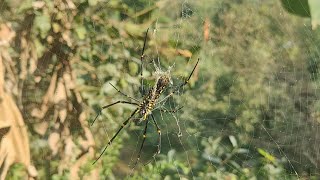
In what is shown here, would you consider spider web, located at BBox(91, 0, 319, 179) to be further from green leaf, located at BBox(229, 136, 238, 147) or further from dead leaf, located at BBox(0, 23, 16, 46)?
dead leaf, located at BBox(0, 23, 16, 46)

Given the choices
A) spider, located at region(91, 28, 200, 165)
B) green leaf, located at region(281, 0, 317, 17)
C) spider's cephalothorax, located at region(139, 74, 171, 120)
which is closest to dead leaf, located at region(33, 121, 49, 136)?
spider, located at region(91, 28, 200, 165)

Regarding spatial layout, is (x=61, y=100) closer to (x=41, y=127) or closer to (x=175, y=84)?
(x=41, y=127)

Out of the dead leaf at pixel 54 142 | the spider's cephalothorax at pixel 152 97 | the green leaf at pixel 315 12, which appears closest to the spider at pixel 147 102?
the spider's cephalothorax at pixel 152 97

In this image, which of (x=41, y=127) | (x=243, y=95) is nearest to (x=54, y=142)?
(x=41, y=127)

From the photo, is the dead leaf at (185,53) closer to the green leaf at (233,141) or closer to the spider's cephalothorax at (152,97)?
the spider's cephalothorax at (152,97)

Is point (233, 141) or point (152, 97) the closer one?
point (152, 97)

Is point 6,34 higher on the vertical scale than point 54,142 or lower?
higher

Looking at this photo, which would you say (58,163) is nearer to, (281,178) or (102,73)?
(102,73)
